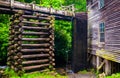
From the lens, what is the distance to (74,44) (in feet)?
64.7

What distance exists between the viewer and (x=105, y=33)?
49.9ft

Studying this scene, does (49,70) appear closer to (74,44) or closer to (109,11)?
(74,44)

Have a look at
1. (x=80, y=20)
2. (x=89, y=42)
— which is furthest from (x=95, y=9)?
(x=89, y=42)

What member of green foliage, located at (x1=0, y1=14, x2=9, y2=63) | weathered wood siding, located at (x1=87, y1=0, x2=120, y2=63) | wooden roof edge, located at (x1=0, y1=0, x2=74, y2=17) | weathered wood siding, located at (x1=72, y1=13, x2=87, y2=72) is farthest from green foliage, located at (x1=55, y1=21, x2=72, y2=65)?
green foliage, located at (x1=0, y1=14, x2=9, y2=63)

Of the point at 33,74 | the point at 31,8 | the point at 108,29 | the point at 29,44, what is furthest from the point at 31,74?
the point at 108,29

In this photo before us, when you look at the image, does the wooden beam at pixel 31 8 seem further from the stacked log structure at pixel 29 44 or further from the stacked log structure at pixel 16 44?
the stacked log structure at pixel 16 44

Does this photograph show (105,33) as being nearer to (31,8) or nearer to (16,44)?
(31,8)

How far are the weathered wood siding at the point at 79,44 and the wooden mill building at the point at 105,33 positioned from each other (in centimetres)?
63

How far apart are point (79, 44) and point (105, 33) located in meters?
4.92

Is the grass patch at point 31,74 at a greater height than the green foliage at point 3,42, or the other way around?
the green foliage at point 3,42

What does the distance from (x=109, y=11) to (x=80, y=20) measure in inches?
236

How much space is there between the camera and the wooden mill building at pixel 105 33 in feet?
42.9

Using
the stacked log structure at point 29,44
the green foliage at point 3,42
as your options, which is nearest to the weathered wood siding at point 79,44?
the stacked log structure at point 29,44

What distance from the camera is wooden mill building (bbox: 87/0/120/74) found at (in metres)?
13.1
